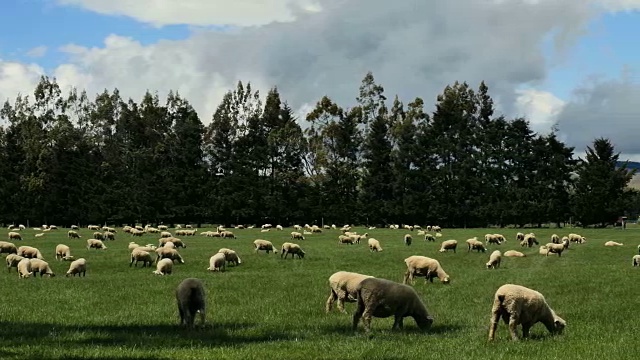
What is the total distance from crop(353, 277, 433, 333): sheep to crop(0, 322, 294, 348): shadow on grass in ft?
6.85

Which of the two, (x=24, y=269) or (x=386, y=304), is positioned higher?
(x=386, y=304)

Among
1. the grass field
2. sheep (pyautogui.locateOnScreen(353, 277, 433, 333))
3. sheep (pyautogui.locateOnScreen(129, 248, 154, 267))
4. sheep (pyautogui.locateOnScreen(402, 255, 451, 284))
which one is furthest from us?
sheep (pyautogui.locateOnScreen(129, 248, 154, 267))

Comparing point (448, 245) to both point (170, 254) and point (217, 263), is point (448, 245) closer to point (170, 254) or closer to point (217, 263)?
point (217, 263)

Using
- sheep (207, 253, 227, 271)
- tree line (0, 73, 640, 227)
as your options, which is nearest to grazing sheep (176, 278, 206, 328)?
sheep (207, 253, 227, 271)

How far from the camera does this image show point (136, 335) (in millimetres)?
15070

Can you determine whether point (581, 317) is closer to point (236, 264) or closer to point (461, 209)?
point (236, 264)

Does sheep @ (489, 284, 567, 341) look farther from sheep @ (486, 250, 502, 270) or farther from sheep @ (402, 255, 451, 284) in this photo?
sheep @ (486, 250, 502, 270)

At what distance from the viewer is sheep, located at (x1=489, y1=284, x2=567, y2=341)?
1486cm

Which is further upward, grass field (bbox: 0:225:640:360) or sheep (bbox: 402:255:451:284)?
sheep (bbox: 402:255:451:284)

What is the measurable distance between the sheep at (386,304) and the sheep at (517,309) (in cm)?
214

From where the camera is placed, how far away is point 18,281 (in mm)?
27109

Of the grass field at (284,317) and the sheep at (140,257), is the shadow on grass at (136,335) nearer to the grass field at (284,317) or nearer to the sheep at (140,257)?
the grass field at (284,317)

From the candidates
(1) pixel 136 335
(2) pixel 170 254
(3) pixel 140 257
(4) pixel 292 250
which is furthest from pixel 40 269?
(1) pixel 136 335

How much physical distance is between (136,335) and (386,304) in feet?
19.9
